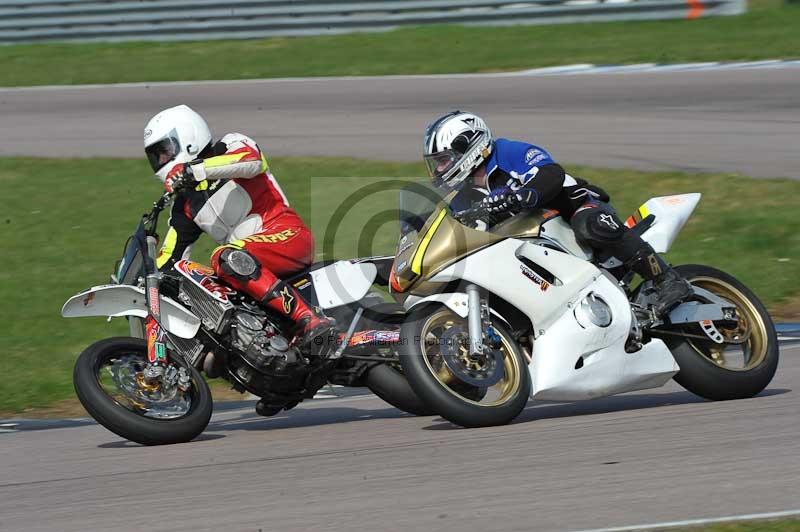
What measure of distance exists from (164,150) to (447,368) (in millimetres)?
1988

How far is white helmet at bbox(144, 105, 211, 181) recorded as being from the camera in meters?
6.90

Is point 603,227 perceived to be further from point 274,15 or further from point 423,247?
point 274,15

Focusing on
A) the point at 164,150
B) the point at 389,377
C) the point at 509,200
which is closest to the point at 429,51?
the point at 164,150

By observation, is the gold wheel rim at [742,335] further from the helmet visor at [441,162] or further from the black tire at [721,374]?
the helmet visor at [441,162]

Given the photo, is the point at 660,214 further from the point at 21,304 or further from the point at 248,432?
the point at 21,304

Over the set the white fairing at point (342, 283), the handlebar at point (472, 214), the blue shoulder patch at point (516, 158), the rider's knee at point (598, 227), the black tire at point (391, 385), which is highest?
the blue shoulder patch at point (516, 158)

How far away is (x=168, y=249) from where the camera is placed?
7238 millimetres

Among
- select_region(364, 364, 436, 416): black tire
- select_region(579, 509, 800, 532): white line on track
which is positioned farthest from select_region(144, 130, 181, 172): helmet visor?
select_region(579, 509, 800, 532): white line on track

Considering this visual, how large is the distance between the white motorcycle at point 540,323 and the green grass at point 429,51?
1150 cm

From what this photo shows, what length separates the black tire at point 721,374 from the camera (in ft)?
21.9

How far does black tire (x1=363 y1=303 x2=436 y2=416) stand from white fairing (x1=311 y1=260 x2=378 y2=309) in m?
0.13

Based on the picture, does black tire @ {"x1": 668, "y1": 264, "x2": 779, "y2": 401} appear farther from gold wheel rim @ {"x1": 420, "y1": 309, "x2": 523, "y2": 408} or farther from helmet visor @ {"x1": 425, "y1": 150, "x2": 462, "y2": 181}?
helmet visor @ {"x1": 425, "y1": 150, "x2": 462, "y2": 181}

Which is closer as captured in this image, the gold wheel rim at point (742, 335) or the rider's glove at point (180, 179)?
the rider's glove at point (180, 179)

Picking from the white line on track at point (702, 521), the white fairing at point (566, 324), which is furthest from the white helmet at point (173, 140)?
the white line on track at point (702, 521)
